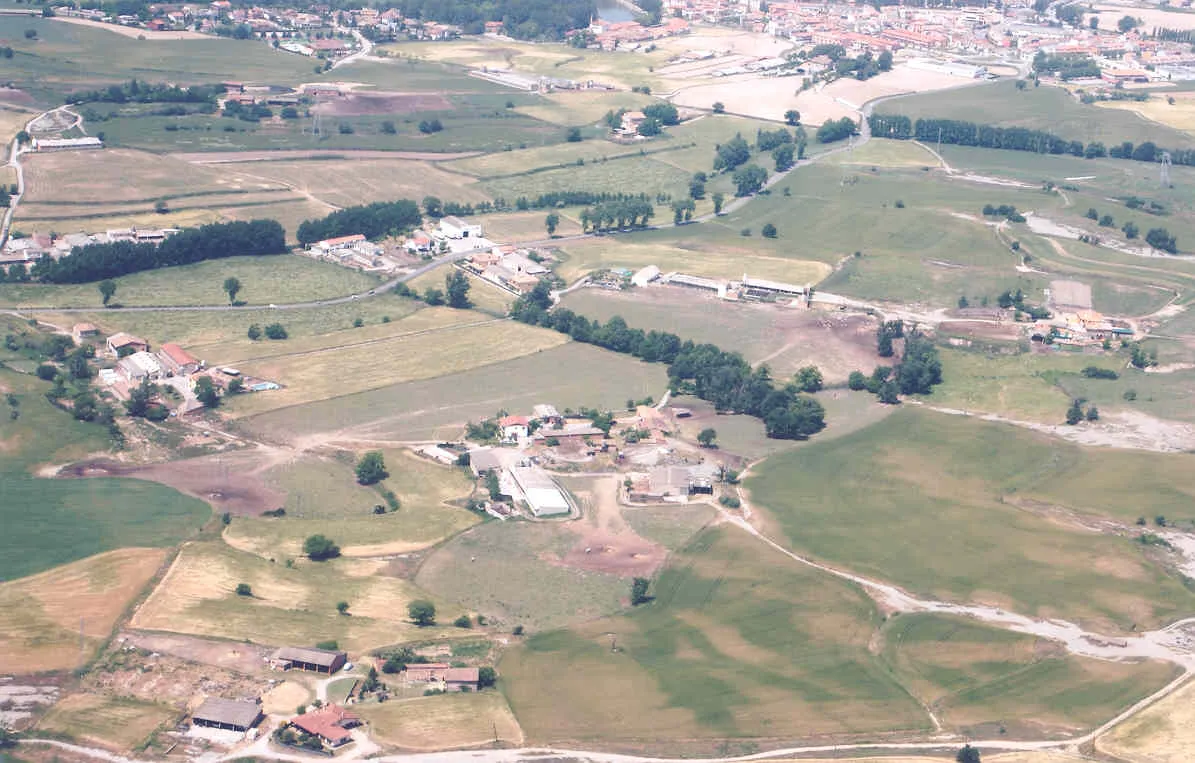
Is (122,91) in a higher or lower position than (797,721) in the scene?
higher

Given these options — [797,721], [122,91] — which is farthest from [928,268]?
[122,91]

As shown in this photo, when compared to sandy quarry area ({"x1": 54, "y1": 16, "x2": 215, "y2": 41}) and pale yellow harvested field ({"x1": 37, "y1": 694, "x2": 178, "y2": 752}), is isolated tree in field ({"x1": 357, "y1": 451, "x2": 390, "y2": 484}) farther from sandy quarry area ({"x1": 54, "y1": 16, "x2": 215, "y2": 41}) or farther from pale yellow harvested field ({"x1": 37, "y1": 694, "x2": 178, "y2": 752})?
sandy quarry area ({"x1": 54, "y1": 16, "x2": 215, "y2": 41})

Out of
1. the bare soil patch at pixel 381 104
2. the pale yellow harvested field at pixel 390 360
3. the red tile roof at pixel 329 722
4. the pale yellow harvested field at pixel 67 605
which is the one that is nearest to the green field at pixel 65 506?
the pale yellow harvested field at pixel 67 605

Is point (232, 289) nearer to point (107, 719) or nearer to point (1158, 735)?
point (107, 719)

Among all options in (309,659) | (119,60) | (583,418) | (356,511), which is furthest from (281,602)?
(119,60)

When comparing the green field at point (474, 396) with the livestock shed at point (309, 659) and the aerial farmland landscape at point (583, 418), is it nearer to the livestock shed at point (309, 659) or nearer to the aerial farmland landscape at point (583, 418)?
the aerial farmland landscape at point (583, 418)

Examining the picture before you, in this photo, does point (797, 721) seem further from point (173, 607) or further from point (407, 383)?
point (407, 383)
